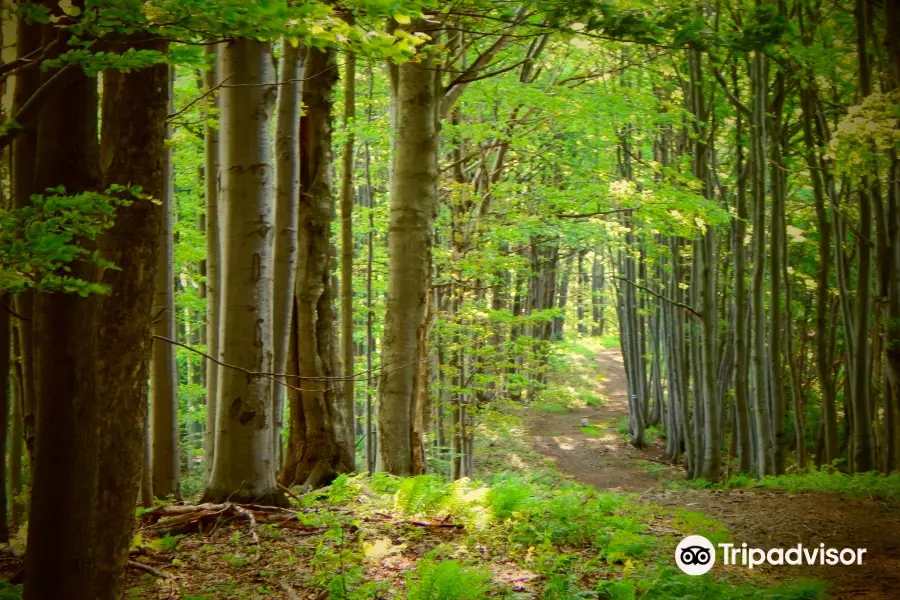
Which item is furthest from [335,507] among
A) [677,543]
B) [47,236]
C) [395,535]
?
[47,236]

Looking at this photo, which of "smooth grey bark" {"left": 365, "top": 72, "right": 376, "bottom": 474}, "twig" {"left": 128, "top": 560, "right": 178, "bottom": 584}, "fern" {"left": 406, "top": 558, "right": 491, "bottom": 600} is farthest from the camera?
"smooth grey bark" {"left": 365, "top": 72, "right": 376, "bottom": 474}

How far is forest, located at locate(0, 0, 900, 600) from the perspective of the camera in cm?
326

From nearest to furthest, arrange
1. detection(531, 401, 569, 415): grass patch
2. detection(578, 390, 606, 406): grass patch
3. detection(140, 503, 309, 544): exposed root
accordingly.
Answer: detection(140, 503, 309, 544): exposed root → detection(531, 401, 569, 415): grass patch → detection(578, 390, 606, 406): grass patch

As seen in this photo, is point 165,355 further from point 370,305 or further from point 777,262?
point 777,262

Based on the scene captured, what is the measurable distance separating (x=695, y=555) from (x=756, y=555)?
595 mm

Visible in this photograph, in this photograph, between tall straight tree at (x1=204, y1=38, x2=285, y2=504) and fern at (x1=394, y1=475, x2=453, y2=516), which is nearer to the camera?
tall straight tree at (x1=204, y1=38, x2=285, y2=504)

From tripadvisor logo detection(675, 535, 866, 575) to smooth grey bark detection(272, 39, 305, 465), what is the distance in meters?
3.46

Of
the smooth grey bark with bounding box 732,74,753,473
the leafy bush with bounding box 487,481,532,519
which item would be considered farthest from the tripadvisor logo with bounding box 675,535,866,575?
the smooth grey bark with bounding box 732,74,753,473

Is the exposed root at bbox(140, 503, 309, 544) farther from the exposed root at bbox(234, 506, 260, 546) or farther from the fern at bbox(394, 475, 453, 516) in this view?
the fern at bbox(394, 475, 453, 516)

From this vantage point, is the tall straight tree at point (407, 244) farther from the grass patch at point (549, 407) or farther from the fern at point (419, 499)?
the grass patch at point (549, 407)

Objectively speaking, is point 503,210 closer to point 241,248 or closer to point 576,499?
point 576,499

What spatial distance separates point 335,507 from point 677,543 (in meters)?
2.89

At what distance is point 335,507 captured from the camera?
6.37 metres

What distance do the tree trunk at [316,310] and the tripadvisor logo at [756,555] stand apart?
3720 mm
